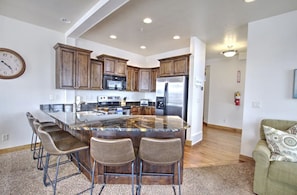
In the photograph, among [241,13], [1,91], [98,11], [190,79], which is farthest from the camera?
[190,79]

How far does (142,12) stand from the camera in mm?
2797

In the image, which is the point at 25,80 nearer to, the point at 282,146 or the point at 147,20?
the point at 147,20

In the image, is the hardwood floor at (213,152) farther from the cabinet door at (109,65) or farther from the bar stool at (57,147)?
the cabinet door at (109,65)

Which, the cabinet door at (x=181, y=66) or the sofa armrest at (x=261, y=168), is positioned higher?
the cabinet door at (x=181, y=66)

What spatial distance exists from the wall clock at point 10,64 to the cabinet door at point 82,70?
109cm

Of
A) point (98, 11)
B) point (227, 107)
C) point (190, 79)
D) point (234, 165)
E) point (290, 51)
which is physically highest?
point (98, 11)

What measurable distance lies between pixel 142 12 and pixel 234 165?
3.37 m

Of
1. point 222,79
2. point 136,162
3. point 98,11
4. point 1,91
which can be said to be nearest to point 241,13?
point 98,11

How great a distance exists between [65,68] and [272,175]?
4257 millimetres

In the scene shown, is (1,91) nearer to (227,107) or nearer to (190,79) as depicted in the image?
(190,79)

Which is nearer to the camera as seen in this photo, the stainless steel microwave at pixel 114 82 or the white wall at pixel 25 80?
the white wall at pixel 25 80

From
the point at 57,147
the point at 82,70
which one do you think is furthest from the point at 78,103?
the point at 57,147

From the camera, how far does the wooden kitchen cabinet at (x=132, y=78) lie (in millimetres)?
5422

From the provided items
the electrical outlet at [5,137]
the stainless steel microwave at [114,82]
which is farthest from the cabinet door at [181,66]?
the electrical outlet at [5,137]
